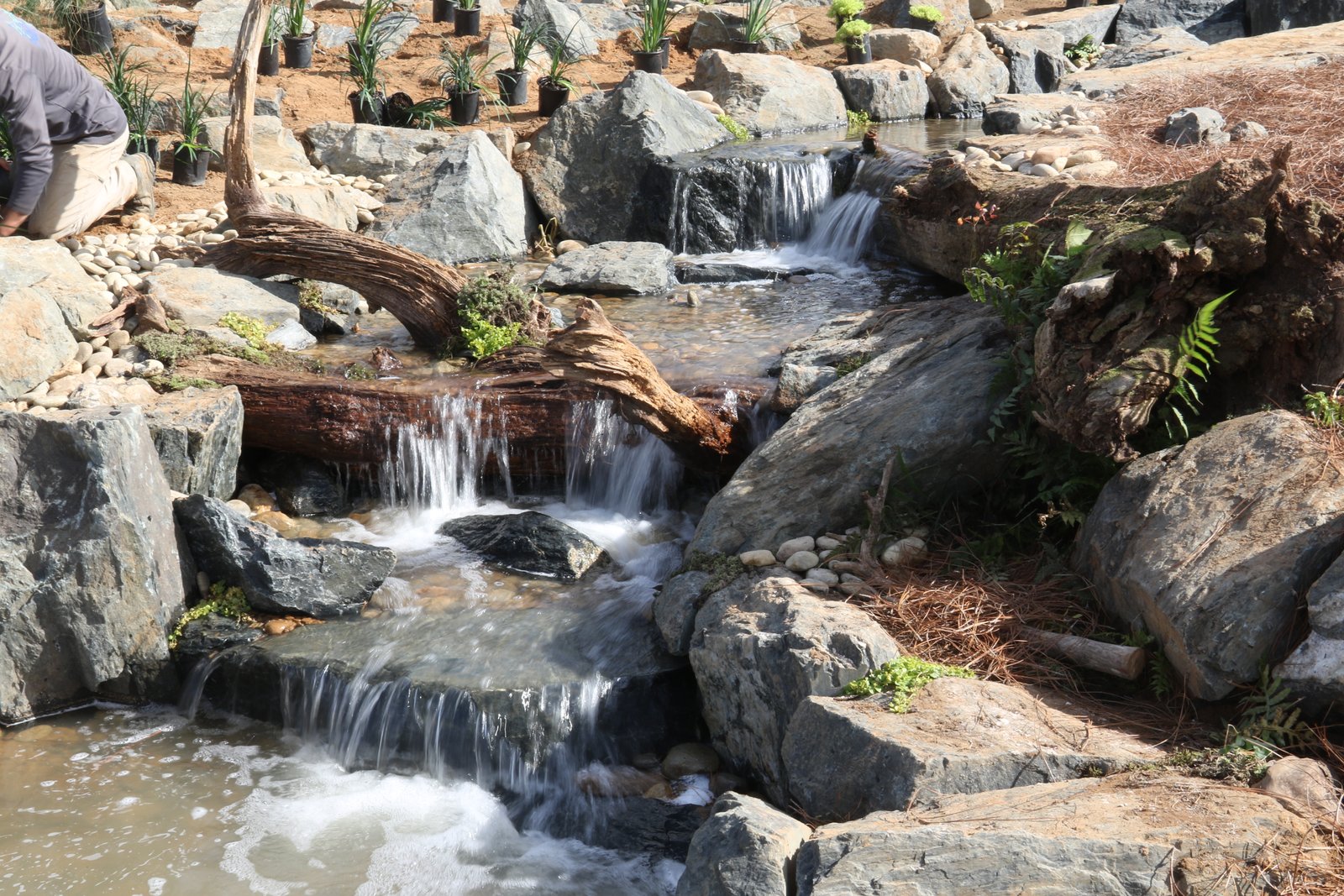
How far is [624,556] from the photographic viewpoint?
233 inches

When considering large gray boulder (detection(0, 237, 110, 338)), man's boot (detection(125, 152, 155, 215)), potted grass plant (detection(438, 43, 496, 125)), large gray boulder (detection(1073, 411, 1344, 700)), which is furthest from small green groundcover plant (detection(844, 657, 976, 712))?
potted grass plant (detection(438, 43, 496, 125))

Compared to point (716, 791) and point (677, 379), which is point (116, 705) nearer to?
point (716, 791)

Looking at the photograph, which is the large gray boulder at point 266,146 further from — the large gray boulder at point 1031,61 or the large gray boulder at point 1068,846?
the large gray boulder at point 1031,61

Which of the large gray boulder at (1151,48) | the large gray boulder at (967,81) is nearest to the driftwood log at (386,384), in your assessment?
the large gray boulder at (967,81)

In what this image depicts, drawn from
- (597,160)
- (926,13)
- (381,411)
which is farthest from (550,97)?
(381,411)

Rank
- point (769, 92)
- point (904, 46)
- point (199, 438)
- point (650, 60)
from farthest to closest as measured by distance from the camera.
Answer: point (904, 46) < point (650, 60) < point (769, 92) < point (199, 438)

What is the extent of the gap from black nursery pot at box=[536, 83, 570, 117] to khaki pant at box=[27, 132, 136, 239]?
469 cm

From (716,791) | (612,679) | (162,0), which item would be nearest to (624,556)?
(612,679)

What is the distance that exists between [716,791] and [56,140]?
258 inches

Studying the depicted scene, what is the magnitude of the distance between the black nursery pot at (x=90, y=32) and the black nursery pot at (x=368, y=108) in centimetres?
314

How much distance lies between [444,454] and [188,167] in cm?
491

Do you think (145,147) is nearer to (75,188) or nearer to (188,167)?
(188,167)

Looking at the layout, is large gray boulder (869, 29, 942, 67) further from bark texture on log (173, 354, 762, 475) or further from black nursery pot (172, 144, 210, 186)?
bark texture on log (173, 354, 762, 475)

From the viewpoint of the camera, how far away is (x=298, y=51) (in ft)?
40.5
